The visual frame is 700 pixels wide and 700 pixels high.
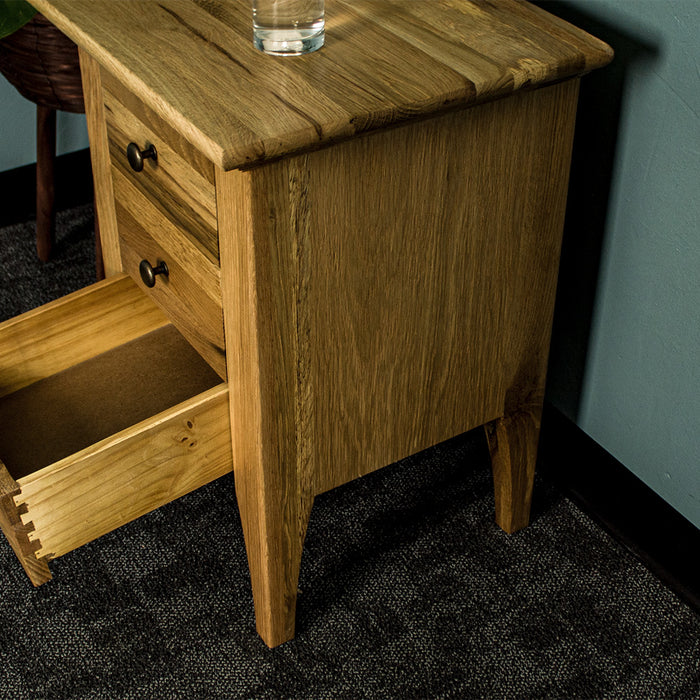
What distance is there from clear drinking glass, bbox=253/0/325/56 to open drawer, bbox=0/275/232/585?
33cm

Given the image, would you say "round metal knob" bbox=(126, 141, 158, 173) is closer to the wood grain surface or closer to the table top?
the table top

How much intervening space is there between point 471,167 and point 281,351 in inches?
9.5

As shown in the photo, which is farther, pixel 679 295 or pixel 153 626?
pixel 153 626

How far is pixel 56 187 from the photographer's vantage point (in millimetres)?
1869

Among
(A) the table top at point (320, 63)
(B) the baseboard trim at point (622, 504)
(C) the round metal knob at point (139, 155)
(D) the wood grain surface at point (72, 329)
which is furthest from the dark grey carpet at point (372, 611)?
(A) the table top at point (320, 63)

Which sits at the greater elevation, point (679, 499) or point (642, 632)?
point (679, 499)

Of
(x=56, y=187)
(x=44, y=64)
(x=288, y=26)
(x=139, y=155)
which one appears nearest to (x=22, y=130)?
(x=56, y=187)

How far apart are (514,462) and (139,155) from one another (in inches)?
22.6

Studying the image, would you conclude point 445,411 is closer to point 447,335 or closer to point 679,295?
point 447,335

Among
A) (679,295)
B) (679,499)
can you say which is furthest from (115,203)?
(679,499)

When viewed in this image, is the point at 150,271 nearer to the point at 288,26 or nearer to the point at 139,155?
the point at 139,155

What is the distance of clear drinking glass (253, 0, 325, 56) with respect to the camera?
2.70ft

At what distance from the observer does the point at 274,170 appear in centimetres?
76

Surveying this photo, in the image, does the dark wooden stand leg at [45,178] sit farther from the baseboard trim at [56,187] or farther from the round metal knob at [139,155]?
the round metal knob at [139,155]
